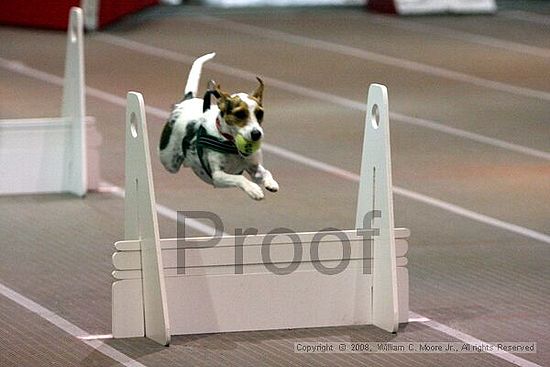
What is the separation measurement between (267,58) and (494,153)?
4.98 m

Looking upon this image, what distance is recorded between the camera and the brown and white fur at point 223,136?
5062 mm

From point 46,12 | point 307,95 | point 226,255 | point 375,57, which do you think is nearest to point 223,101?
point 226,255

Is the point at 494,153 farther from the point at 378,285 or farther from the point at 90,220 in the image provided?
the point at 378,285

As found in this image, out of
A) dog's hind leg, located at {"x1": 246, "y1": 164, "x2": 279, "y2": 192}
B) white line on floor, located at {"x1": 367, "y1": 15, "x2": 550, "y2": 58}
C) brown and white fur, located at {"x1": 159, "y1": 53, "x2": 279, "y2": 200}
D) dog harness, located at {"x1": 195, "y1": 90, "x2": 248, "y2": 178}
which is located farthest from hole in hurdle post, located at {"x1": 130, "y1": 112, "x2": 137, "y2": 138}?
white line on floor, located at {"x1": 367, "y1": 15, "x2": 550, "y2": 58}

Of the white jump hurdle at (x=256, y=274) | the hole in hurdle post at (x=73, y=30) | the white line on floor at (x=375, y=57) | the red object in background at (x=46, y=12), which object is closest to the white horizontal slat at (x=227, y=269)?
the white jump hurdle at (x=256, y=274)

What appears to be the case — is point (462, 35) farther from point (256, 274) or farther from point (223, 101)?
point (223, 101)

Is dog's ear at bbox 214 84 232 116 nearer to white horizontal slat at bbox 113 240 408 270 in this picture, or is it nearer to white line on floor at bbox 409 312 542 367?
white horizontal slat at bbox 113 240 408 270

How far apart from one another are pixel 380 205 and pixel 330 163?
4248 millimetres

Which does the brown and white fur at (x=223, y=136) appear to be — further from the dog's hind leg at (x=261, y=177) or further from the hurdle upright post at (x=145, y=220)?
the hurdle upright post at (x=145, y=220)

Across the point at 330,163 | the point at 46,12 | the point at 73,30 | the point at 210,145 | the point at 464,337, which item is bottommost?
the point at 46,12

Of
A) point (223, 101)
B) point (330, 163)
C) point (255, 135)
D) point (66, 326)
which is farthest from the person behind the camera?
point (330, 163)

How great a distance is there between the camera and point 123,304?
569 centimetres

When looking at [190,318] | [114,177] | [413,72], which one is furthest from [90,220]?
[413,72]

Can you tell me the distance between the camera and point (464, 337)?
582 cm
